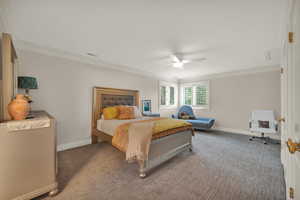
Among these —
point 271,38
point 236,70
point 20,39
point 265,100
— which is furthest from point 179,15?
Answer: point 265,100

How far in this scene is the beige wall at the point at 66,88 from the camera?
8.78 ft

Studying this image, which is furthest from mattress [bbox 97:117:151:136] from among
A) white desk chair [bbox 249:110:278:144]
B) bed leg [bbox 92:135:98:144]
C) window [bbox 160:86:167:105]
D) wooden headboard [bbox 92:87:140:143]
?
white desk chair [bbox 249:110:278:144]

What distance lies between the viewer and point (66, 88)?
9.99ft

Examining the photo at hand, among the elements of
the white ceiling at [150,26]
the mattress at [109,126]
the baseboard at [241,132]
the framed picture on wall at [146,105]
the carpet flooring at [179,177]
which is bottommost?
the carpet flooring at [179,177]

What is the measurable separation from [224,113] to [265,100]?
1332mm

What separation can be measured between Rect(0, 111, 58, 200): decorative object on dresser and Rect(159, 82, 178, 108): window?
456 centimetres

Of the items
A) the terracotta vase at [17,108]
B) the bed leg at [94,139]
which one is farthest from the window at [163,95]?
the terracotta vase at [17,108]

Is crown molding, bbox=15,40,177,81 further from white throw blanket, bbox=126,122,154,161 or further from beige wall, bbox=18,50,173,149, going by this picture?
white throw blanket, bbox=126,122,154,161

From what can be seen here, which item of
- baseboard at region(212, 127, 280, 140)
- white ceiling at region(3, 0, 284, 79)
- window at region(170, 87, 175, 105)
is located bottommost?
baseboard at region(212, 127, 280, 140)

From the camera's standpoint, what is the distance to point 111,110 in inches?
131

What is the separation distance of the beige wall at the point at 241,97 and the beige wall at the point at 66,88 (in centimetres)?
437

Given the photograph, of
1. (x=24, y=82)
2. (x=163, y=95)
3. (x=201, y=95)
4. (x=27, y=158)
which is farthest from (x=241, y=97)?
(x=24, y=82)

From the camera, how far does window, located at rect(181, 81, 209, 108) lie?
18.2 ft

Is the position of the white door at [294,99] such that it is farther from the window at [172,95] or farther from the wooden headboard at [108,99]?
the window at [172,95]
